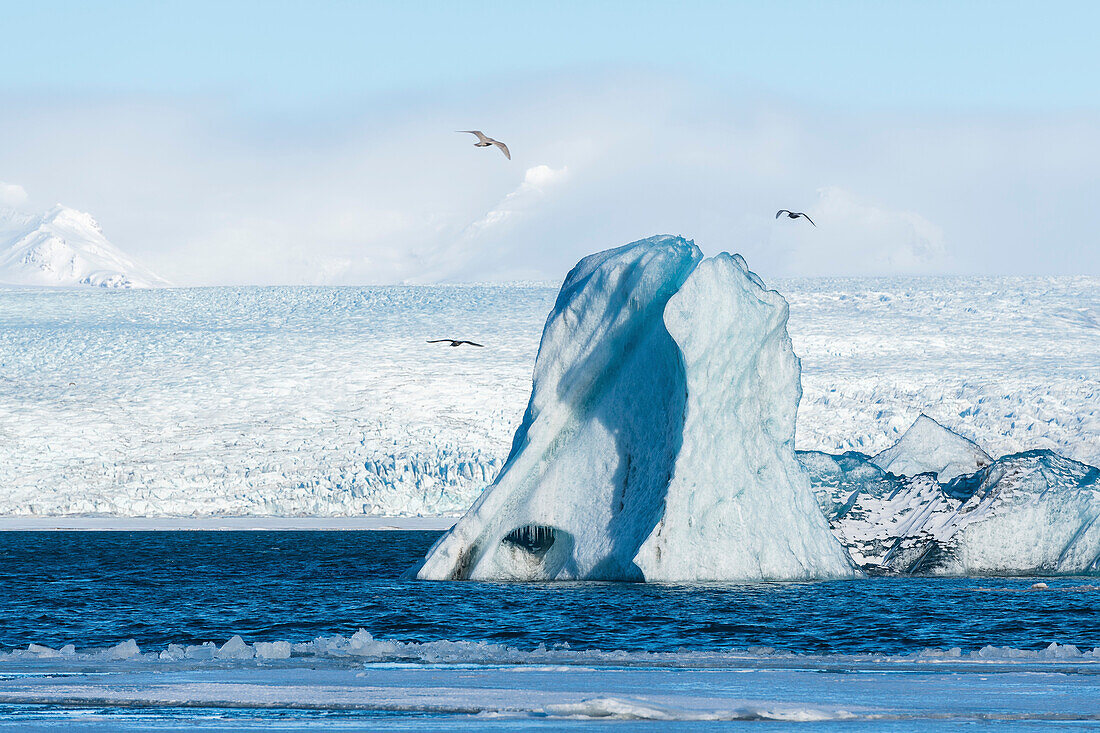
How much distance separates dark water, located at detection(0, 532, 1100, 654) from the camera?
70.6ft

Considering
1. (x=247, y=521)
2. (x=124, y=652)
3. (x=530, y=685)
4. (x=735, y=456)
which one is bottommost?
(x=247, y=521)

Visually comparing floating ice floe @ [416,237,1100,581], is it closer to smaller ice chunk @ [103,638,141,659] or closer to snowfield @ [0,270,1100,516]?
smaller ice chunk @ [103,638,141,659]

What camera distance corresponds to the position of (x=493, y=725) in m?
11.3

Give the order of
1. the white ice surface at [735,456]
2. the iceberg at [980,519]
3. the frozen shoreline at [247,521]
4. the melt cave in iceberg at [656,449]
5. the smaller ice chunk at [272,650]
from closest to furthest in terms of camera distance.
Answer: the smaller ice chunk at [272,650], the white ice surface at [735,456], the melt cave in iceberg at [656,449], the iceberg at [980,519], the frozen shoreline at [247,521]

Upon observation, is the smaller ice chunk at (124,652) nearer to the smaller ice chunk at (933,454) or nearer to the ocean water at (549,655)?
the ocean water at (549,655)

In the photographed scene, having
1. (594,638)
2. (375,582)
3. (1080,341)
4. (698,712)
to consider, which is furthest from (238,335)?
(698,712)

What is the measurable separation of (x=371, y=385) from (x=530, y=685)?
71.5 m

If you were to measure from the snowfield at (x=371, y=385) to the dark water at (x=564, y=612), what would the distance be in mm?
35966

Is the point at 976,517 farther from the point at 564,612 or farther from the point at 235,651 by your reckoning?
the point at 235,651

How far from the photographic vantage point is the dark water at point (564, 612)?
70.6 ft

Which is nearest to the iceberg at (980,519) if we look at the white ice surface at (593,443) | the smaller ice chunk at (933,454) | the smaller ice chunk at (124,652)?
the smaller ice chunk at (933,454)

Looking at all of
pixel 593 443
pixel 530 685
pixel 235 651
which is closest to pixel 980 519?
pixel 593 443

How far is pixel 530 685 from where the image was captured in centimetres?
1418

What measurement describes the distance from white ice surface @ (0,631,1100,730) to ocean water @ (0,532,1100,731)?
1.4 inches
